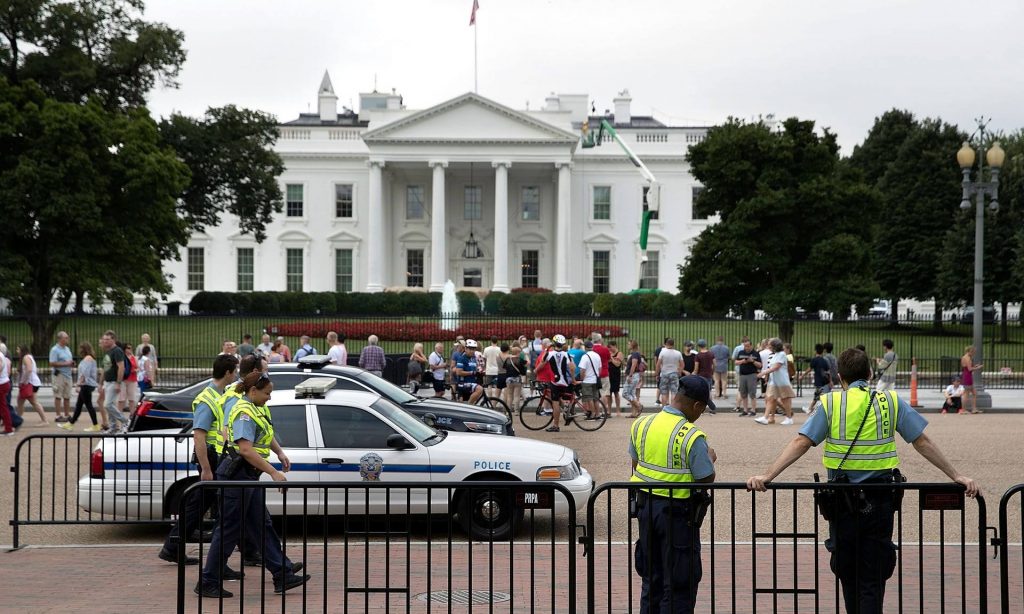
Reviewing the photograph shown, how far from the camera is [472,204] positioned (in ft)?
239

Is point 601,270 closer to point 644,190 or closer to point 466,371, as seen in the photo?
point 644,190

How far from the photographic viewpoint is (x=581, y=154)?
237 ft

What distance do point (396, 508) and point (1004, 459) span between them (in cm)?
962

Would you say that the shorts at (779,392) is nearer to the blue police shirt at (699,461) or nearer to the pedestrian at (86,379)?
the pedestrian at (86,379)

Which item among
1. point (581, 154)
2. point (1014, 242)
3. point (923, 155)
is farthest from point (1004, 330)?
point (581, 154)

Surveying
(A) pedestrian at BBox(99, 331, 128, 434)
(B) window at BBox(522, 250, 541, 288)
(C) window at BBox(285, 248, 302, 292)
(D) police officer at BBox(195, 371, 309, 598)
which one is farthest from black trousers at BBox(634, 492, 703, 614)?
(C) window at BBox(285, 248, 302, 292)

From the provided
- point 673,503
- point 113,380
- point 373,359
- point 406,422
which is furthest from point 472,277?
point 673,503

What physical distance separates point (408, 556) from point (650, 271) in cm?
6814

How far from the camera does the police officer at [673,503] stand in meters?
6.07

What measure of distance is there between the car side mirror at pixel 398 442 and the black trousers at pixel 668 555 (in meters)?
4.31

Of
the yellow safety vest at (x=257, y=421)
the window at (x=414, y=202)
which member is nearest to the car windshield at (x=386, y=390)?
the yellow safety vest at (x=257, y=421)

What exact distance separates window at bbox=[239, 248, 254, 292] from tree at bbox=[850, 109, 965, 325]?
40.7m

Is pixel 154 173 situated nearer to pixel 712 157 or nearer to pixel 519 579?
pixel 712 157

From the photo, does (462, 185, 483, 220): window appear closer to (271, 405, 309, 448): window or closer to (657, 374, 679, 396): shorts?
(657, 374, 679, 396): shorts
